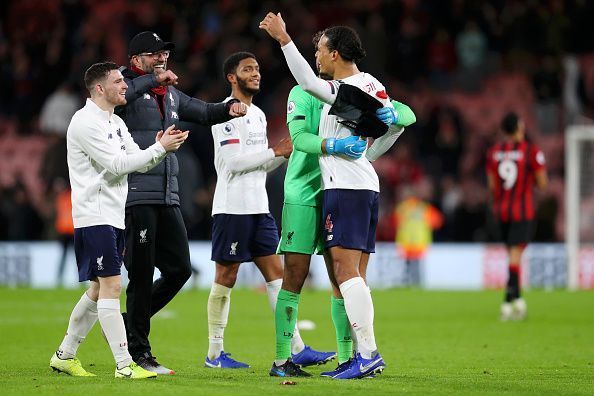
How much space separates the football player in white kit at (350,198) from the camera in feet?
25.5

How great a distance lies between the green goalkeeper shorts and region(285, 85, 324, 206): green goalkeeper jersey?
2.2 inches

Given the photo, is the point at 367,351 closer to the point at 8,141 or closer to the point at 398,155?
the point at 398,155

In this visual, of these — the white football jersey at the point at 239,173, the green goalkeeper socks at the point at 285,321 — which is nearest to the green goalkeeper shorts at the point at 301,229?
the green goalkeeper socks at the point at 285,321

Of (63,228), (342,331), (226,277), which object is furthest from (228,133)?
(63,228)

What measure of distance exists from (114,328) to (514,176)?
808cm

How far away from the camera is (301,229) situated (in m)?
8.14

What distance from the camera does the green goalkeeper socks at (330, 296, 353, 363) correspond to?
8.30m

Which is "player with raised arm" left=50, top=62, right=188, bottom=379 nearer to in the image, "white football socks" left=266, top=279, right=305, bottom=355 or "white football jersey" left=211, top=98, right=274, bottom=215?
"white football jersey" left=211, top=98, right=274, bottom=215

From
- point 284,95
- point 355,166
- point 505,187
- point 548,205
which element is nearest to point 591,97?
point 548,205

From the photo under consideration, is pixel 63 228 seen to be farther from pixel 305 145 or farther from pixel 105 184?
pixel 305 145

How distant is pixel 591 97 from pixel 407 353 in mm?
14779

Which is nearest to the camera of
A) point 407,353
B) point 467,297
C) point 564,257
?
point 407,353

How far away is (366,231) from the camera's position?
7.97 meters

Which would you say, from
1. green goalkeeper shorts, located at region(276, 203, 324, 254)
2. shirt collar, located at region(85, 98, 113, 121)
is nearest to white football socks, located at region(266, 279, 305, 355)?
green goalkeeper shorts, located at region(276, 203, 324, 254)
